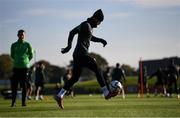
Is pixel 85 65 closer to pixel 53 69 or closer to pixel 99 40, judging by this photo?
pixel 99 40

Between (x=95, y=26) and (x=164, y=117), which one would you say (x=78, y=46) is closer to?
(x=95, y=26)

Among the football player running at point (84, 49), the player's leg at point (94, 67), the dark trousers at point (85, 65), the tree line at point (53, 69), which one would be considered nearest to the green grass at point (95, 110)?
the player's leg at point (94, 67)

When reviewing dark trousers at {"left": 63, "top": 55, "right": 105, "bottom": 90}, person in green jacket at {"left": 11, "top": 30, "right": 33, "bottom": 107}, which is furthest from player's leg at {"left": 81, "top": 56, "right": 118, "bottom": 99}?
person in green jacket at {"left": 11, "top": 30, "right": 33, "bottom": 107}

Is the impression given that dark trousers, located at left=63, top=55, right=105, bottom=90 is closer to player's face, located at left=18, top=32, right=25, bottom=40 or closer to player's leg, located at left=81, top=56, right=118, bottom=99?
player's leg, located at left=81, top=56, right=118, bottom=99

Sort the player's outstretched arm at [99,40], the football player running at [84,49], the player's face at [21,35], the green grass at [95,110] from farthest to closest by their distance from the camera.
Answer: the player's face at [21,35], the player's outstretched arm at [99,40], the football player running at [84,49], the green grass at [95,110]

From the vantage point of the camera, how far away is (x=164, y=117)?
10.9 meters

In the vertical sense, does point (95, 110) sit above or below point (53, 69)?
below

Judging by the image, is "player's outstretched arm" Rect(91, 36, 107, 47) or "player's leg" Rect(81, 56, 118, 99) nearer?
"player's leg" Rect(81, 56, 118, 99)

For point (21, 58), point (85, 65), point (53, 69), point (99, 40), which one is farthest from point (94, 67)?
point (53, 69)

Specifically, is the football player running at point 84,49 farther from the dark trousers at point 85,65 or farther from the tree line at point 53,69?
the tree line at point 53,69

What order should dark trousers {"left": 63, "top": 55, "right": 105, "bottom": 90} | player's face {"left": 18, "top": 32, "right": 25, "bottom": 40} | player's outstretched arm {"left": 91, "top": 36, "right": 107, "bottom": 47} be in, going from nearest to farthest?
dark trousers {"left": 63, "top": 55, "right": 105, "bottom": 90} → player's outstretched arm {"left": 91, "top": 36, "right": 107, "bottom": 47} → player's face {"left": 18, "top": 32, "right": 25, "bottom": 40}

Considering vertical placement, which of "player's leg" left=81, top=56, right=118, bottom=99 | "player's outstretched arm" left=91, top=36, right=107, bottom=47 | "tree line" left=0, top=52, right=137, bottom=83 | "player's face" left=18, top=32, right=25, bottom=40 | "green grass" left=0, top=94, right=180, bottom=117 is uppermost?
"tree line" left=0, top=52, right=137, bottom=83

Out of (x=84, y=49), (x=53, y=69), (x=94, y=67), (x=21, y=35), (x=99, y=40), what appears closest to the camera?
(x=84, y=49)

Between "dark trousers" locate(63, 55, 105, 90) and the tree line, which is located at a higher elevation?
the tree line
